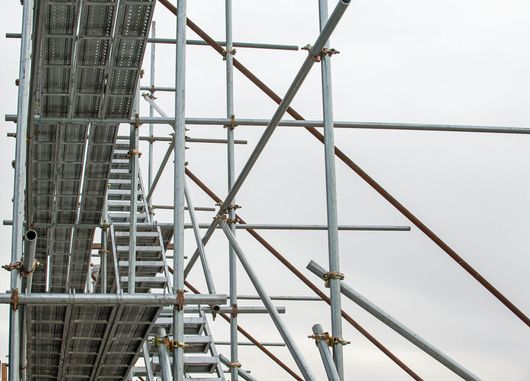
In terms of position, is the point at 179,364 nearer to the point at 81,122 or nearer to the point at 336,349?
the point at 336,349

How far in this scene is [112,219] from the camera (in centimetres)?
1341

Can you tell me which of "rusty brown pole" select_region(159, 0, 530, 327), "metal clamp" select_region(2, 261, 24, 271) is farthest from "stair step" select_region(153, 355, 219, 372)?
"metal clamp" select_region(2, 261, 24, 271)

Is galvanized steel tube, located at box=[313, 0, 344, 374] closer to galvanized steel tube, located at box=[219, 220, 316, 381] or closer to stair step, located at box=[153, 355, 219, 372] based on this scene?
galvanized steel tube, located at box=[219, 220, 316, 381]

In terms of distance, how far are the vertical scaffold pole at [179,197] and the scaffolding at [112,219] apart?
1 cm

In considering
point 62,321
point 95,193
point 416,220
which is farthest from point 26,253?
point 416,220

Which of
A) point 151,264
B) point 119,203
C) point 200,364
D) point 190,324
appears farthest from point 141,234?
point 200,364

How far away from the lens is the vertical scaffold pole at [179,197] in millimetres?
7359

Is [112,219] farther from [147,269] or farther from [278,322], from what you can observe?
[278,322]

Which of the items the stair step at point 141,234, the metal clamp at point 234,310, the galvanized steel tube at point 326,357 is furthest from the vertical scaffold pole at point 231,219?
the galvanized steel tube at point 326,357

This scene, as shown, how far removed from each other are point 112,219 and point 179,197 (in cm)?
608

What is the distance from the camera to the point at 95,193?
11.3 meters

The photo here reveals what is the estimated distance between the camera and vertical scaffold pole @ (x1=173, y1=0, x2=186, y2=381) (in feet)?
24.1

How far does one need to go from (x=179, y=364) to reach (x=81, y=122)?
9.63 feet

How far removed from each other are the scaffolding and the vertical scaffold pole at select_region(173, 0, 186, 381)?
11mm
